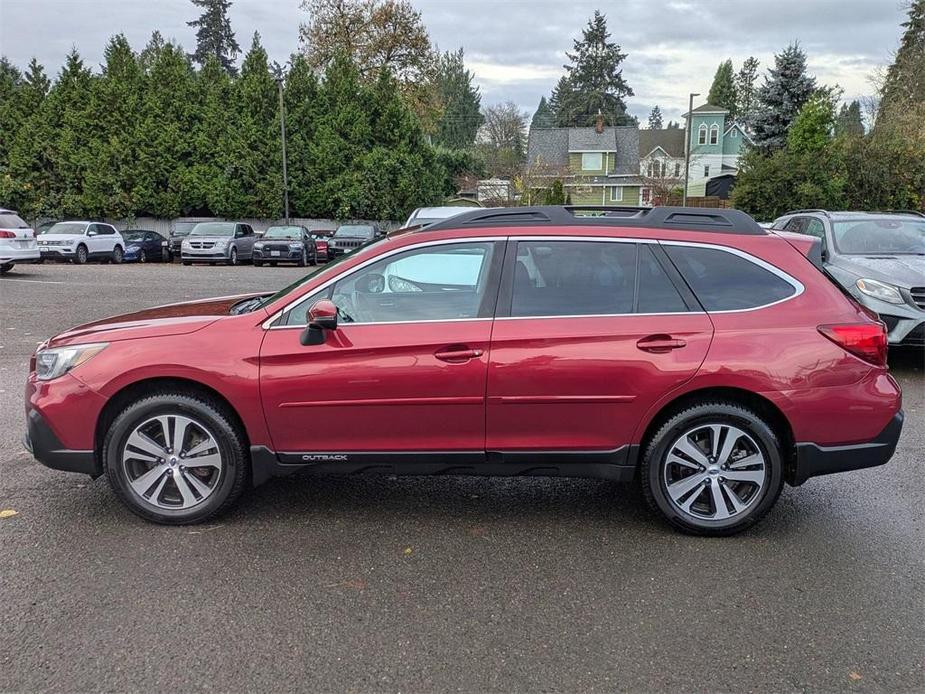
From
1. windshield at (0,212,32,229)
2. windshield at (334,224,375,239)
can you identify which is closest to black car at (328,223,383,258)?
windshield at (334,224,375,239)

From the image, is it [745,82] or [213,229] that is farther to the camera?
[745,82]

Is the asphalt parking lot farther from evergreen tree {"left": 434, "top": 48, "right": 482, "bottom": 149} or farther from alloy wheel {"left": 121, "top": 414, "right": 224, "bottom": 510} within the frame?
evergreen tree {"left": 434, "top": 48, "right": 482, "bottom": 149}

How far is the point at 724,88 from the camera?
290 ft

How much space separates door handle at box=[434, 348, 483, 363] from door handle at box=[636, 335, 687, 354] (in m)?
0.85

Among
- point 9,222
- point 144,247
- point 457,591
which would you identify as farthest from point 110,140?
point 457,591

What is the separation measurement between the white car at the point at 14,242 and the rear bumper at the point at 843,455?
1937 centimetres

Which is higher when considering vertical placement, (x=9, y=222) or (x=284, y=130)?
(x=284, y=130)

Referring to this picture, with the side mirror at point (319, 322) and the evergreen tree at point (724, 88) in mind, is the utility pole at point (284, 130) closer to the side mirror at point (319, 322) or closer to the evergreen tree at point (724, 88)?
the side mirror at point (319, 322)

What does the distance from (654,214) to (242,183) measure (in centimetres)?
3115

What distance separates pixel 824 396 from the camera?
3.71 meters

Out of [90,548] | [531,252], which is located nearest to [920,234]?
[531,252]

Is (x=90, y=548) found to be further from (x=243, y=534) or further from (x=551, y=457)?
(x=551, y=457)

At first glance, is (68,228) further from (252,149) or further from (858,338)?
(858,338)

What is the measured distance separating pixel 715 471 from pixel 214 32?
242 feet
